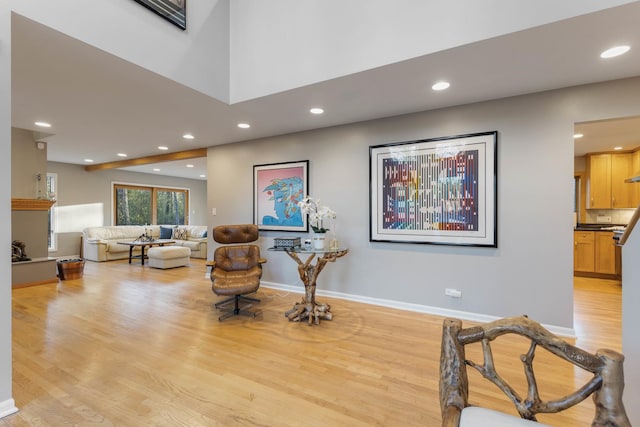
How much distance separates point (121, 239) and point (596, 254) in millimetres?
10535

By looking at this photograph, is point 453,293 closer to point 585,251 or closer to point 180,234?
point 585,251

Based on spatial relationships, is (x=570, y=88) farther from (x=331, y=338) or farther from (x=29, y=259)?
(x=29, y=259)

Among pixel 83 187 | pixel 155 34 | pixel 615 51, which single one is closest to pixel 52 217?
pixel 83 187

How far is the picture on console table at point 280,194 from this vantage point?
14.4ft

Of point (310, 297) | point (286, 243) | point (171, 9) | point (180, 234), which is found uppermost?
point (171, 9)

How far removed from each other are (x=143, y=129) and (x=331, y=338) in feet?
13.4

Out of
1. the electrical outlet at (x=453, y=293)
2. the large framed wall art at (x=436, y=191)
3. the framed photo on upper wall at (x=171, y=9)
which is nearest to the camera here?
the framed photo on upper wall at (x=171, y=9)

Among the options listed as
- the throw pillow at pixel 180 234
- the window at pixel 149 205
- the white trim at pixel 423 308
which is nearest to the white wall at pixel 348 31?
the white trim at pixel 423 308

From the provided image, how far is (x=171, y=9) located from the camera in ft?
8.92

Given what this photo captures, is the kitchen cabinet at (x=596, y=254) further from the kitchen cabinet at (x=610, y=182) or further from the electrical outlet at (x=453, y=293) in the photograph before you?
the electrical outlet at (x=453, y=293)

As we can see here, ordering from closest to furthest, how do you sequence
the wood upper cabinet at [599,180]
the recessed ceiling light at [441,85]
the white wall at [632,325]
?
1. the white wall at [632,325]
2. the recessed ceiling light at [441,85]
3. the wood upper cabinet at [599,180]

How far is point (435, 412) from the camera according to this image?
5.88ft

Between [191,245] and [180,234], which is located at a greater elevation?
[180,234]

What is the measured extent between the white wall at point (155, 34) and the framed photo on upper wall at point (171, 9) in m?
0.04
